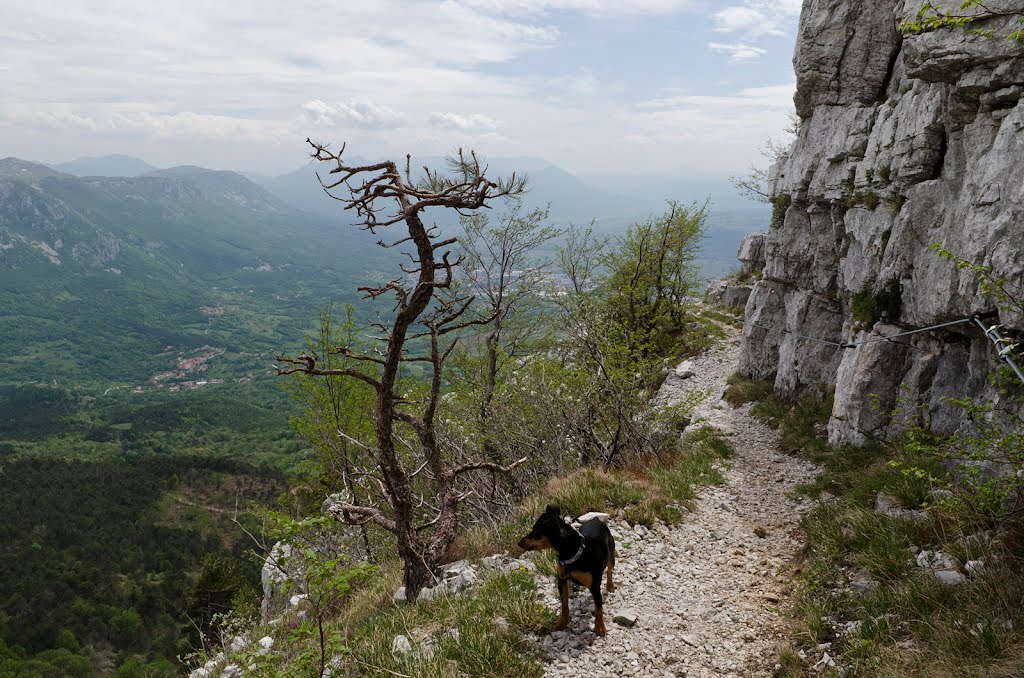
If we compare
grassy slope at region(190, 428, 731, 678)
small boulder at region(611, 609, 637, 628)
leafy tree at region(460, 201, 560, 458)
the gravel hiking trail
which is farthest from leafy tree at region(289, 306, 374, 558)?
small boulder at region(611, 609, 637, 628)

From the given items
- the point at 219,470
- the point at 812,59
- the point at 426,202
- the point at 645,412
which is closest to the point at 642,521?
the point at 645,412

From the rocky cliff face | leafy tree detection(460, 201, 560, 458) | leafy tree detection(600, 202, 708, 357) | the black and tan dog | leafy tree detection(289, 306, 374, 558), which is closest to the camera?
the black and tan dog

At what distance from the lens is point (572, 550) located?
5840 millimetres

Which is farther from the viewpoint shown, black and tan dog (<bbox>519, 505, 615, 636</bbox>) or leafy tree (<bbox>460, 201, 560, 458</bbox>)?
leafy tree (<bbox>460, 201, 560, 458</bbox>)

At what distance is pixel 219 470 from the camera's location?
4235 inches

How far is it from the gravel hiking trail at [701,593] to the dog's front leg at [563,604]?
0.10m

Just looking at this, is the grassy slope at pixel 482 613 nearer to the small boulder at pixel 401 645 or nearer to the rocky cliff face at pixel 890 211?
the small boulder at pixel 401 645

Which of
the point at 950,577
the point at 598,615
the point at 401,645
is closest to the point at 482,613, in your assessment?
the point at 401,645

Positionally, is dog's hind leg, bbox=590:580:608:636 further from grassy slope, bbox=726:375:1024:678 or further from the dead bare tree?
the dead bare tree

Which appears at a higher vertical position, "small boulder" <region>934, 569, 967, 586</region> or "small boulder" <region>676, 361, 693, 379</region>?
"small boulder" <region>934, 569, 967, 586</region>

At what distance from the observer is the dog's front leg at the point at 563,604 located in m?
6.04

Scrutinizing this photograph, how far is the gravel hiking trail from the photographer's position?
19.6 feet

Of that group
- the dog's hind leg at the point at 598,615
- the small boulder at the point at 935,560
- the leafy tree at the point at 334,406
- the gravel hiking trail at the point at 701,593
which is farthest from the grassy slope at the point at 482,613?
the leafy tree at the point at 334,406

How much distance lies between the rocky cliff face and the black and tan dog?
5.24m
